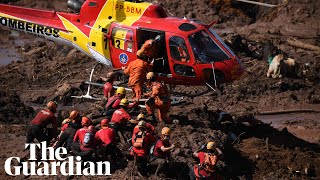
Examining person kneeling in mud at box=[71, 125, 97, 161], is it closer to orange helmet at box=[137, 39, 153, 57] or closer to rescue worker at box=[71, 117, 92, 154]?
rescue worker at box=[71, 117, 92, 154]

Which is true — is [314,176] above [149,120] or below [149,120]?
below

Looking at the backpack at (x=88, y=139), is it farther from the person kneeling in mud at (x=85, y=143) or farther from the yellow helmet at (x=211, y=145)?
the yellow helmet at (x=211, y=145)

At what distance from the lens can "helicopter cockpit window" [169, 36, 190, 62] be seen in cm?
1563

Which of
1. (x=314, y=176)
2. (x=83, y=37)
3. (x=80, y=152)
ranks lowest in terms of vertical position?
(x=314, y=176)

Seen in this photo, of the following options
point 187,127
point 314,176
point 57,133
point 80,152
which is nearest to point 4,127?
point 57,133

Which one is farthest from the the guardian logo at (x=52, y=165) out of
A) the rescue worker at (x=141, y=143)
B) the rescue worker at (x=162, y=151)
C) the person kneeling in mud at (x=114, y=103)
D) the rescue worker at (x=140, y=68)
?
the rescue worker at (x=140, y=68)

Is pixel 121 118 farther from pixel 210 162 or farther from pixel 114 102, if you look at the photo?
pixel 210 162

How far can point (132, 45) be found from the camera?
16500 mm

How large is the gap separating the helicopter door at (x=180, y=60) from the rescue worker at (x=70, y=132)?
326 cm

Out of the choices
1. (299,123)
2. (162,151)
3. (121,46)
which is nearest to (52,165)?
(162,151)

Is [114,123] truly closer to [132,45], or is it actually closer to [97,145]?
[97,145]

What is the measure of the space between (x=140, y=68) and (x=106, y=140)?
113 inches

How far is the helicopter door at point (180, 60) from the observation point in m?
15.6

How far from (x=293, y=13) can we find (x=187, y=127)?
47.6ft
